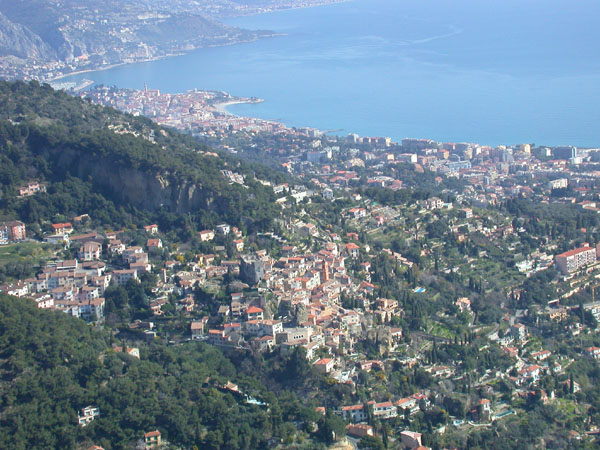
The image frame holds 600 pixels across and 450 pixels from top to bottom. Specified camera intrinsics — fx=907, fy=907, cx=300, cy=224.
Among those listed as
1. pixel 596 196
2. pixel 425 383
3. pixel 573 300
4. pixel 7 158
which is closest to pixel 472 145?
pixel 596 196

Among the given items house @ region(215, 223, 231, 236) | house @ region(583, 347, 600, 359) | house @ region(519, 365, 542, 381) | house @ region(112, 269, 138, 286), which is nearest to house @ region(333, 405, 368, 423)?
house @ region(519, 365, 542, 381)

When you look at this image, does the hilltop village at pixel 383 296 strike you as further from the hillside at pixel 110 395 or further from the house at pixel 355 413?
the hillside at pixel 110 395

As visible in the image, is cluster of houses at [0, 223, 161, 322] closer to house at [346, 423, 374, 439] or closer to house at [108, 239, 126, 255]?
house at [108, 239, 126, 255]

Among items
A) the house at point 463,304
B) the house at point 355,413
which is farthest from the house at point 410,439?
the house at point 463,304

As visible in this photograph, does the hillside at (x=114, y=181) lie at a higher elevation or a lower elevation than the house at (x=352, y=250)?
higher

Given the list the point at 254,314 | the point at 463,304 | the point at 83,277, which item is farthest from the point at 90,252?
the point at 463,304
